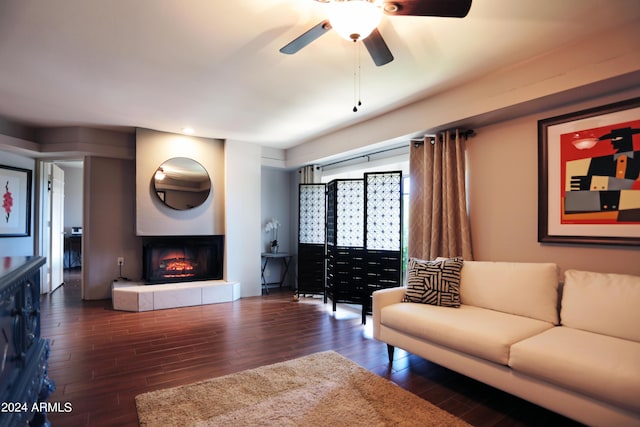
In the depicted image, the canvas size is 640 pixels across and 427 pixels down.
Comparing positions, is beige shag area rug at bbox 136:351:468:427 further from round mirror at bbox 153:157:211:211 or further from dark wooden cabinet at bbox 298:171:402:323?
round mirror at bbox 153:157:211:211

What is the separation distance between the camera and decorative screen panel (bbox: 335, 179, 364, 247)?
4590 millimetres

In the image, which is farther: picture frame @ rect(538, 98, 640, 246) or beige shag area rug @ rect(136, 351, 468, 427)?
picture frame @ rect(538, 98, 640, 246)

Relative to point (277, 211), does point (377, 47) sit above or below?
above

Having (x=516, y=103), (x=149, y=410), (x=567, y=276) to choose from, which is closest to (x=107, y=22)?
(x=149, y=410)

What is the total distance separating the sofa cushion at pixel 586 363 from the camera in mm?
1593

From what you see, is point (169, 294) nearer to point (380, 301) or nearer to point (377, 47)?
point (380, 301)

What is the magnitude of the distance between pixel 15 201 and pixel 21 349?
495 cm

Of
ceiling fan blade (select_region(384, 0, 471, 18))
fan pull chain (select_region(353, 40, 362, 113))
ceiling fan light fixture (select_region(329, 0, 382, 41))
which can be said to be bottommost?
ceiling fan light fixture (select_region(329, 0, 382, 41))

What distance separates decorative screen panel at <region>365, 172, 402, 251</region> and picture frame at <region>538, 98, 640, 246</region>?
1525mm

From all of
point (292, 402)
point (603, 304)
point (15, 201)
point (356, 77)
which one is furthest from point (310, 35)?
point (15, 201)

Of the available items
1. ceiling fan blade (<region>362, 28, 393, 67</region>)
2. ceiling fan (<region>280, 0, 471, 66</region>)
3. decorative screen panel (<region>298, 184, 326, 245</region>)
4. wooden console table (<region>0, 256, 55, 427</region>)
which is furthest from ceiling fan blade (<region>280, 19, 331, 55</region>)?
decorative screen panel (<region>298, 184, 326, 245</region>)

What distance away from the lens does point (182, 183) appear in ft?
16.5

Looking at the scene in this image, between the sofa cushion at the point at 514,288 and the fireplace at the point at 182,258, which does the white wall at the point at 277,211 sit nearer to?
the fireplace at the point at 182,258

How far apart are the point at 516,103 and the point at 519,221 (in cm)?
108
